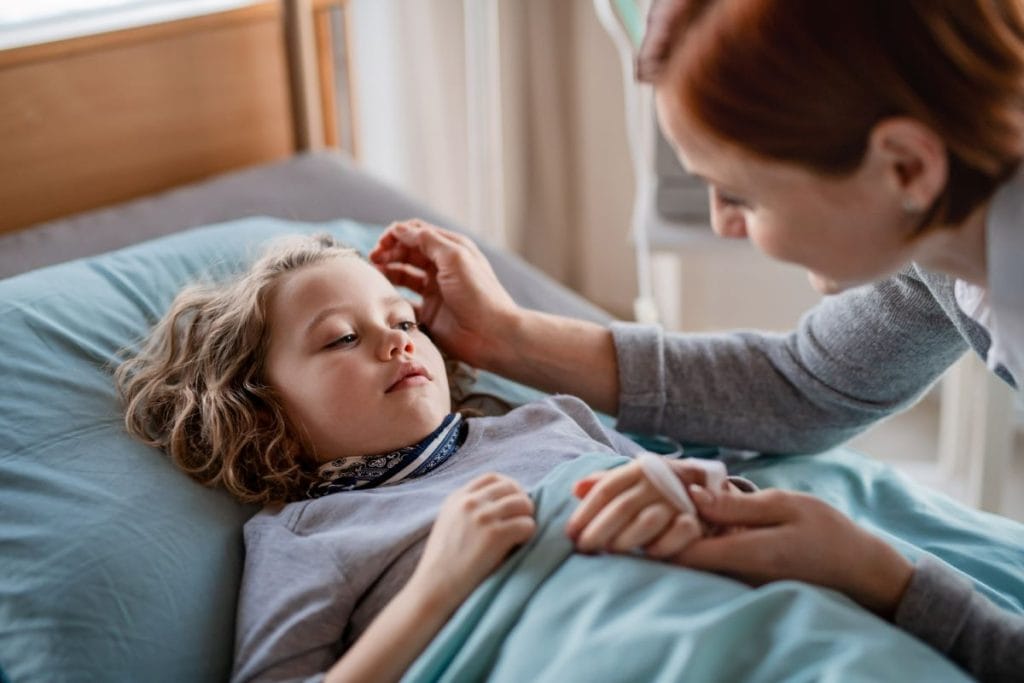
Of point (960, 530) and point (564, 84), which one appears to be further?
point (564, 84)

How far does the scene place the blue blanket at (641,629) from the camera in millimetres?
869

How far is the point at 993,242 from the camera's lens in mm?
921

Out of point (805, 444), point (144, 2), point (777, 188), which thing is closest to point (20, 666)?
point (777, 188)

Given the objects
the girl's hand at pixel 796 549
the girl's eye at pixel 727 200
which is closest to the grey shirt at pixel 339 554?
the girl's hand at pixel 796 549

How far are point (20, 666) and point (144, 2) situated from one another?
122 centimetres

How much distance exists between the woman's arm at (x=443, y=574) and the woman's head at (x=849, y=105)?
326 mm

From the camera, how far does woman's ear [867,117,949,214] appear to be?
819mm

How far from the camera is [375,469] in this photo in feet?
3.87

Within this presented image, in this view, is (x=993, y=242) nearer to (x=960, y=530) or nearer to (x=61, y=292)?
(x=960, y=530)

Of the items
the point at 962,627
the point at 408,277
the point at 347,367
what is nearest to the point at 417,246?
the point at 408,277

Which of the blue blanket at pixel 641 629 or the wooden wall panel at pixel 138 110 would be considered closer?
the blue blanket at pixel 641 629

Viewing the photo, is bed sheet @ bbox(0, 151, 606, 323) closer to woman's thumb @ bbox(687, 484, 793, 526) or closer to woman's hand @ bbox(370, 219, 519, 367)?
woman's hand @ bbox(370, 219, 519, 367)

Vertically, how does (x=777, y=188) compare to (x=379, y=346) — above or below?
above

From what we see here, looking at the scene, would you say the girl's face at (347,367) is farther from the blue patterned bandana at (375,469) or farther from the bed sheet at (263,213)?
the bed sheet at (263,213)
